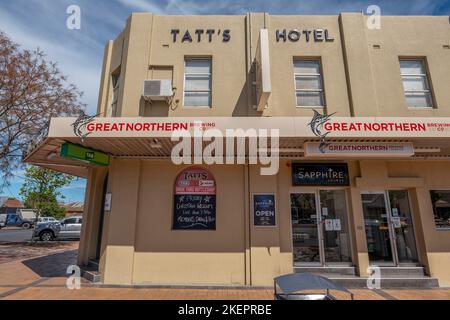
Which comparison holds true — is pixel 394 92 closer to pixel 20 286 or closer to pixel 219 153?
pixel 219 153

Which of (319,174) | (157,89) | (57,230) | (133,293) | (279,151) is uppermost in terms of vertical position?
(157,89)

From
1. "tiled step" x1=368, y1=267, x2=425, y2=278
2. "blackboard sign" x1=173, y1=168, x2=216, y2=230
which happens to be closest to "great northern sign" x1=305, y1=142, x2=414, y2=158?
"blackboard sign" x1=173, y1=168, x2=216, y2=230

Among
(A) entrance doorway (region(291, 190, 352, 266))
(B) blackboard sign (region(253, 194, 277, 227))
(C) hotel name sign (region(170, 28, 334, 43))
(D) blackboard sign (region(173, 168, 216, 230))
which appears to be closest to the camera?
(B) blackboard sign (region(253, 194, 277, 227))

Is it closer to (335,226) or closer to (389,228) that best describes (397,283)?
(389,228)

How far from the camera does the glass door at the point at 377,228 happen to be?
24.8ft

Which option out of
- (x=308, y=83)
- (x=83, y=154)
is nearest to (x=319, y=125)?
(x=308, y=83)

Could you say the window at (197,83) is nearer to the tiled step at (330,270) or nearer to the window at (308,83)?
the window at (308,83)

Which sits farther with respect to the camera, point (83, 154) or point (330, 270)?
point (330, 270)

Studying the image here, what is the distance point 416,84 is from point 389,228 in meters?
4.68

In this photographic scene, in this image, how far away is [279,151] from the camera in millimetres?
7227

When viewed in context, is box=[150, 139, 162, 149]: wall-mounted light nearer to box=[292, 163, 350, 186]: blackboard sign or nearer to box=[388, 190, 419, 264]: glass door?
box=[292, 163, 350, 186]: blackboard sign

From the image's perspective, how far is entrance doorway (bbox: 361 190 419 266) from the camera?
24.9ft

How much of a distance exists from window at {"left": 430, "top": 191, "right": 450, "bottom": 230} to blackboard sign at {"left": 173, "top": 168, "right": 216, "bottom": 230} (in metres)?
6.48

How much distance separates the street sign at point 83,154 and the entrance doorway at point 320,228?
5.66 meters
